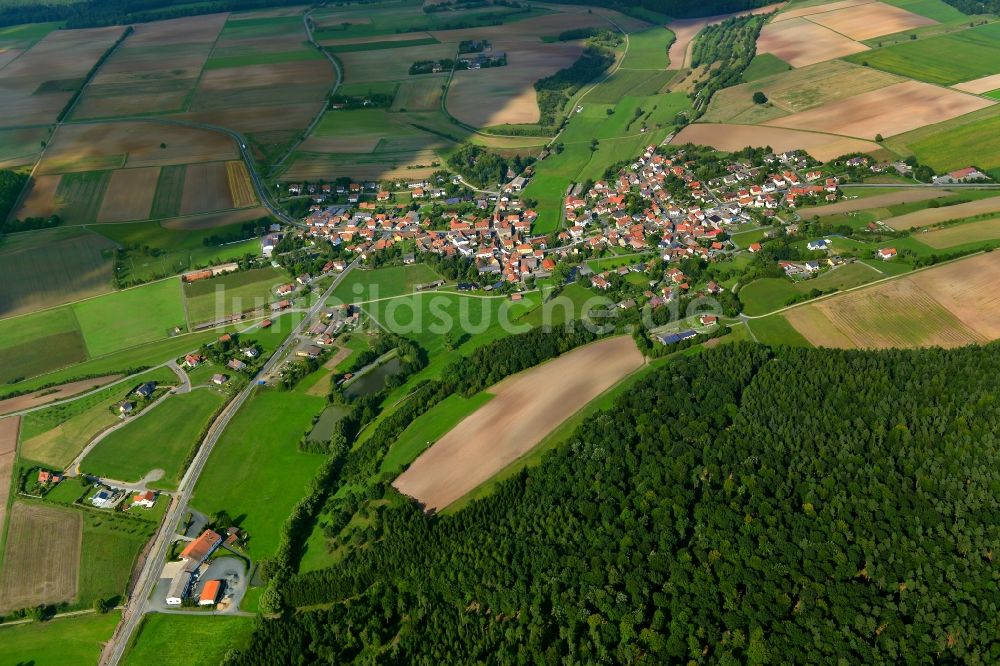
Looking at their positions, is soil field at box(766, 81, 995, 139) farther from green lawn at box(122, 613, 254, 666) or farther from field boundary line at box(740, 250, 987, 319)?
green lawn at box(122, 613, 254, 666)

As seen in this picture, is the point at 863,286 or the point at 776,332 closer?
the point at 776,332

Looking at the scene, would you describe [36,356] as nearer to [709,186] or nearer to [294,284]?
[294,284]

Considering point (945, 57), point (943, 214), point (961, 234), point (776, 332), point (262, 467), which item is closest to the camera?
point (262, 467)

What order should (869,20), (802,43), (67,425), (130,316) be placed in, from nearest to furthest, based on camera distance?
1. (67,425)
2. (130,316)
3. (802,43)
4. (869,20)

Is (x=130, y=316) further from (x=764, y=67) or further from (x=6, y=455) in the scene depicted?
(x=764, y=67)

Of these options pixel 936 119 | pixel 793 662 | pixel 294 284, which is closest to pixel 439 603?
pixel 793 662

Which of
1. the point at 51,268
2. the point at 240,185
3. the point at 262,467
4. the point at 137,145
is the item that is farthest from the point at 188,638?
the point at 137,145
